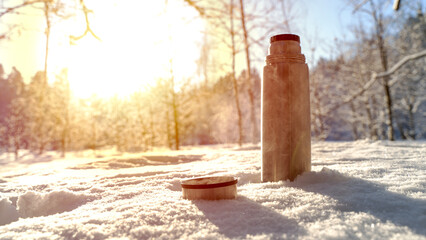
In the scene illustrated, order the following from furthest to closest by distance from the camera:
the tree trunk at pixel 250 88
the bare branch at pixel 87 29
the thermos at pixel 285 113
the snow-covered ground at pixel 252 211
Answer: the tree trunk at pixel 250 88 → the bare branch at pixel 87 29 → the thermos at pixel 285 113 → the snow-covered ground at pixel 252 211

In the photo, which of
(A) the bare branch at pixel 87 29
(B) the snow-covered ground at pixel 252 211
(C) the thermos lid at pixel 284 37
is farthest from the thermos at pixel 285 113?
(A) the bare branch at pixel 87 29

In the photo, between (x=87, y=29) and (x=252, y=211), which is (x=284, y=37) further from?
(x=87, y=29)

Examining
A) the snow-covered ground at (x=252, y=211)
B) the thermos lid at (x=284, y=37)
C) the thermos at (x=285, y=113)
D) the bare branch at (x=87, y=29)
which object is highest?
the bare branch at (x=87, y=29)

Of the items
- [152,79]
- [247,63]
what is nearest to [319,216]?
[247,63]

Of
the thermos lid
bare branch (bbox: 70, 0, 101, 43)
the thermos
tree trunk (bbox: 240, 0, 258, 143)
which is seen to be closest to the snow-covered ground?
the thermos

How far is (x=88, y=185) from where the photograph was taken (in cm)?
383

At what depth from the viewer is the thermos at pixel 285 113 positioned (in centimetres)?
314

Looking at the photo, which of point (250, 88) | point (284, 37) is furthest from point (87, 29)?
point (250, 88)

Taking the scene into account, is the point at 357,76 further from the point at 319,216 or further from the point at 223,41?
the point at 319,216

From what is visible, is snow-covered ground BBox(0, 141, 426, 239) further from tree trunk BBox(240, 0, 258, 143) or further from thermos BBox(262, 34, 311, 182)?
tree trunk BBox(240, 0, 258, 143)

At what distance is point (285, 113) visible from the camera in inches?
123

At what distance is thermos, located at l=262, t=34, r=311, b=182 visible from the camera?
314 cm

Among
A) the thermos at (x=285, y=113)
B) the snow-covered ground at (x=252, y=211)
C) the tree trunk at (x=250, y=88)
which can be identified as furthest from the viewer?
the tree trunk at (x=250, y=88)

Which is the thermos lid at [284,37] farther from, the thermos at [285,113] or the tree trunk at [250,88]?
the tree trunk at [250,88]
